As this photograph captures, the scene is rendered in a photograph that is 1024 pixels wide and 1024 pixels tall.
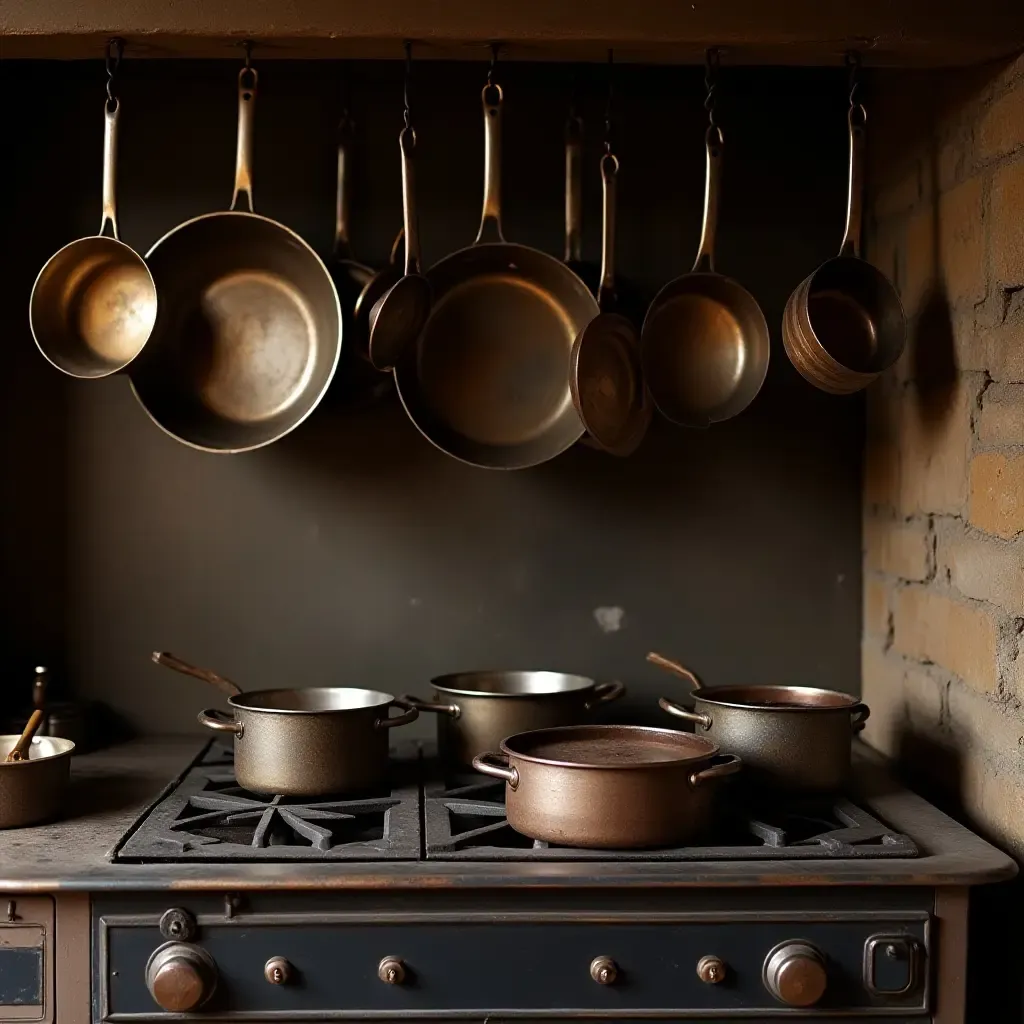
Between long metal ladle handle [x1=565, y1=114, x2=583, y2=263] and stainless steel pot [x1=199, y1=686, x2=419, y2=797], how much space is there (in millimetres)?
734

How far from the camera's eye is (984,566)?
5.13 ft

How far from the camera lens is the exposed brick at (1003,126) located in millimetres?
1475

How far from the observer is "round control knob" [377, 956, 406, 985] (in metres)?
1.31

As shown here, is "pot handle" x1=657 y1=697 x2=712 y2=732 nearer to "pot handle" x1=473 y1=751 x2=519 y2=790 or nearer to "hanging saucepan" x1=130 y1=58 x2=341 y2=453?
"pot handle" x1=473 y1=751 x2=519 y2=790

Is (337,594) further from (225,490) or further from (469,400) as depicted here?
(469,400)

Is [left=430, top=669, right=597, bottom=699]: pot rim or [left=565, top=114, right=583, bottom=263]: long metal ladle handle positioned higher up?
[left=565, top=114, right=583, bottom=263]: long metal ladle handle

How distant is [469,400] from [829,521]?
2.02ft

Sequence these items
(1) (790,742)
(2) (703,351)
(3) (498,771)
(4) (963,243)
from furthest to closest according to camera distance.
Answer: (2) (703,351), (4) (963,243), (1) (790,742), (3) (498,771)

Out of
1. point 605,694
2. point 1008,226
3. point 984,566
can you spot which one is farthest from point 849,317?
point 605,694

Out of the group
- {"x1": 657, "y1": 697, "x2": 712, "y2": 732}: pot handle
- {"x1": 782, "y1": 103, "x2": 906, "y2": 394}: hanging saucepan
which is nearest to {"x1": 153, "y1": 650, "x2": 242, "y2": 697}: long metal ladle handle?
{"x1": 657, "y1": 697, "x2": 712, "y2": 732}: pot handle

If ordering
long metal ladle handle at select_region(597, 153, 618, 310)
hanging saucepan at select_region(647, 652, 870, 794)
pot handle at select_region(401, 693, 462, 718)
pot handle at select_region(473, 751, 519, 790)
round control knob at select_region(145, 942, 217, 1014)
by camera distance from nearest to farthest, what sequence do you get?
round control knob at select_region(145, 942, 217, 1014) < pot handle at select_region(473, 751, 519, 790) < hanging saucepan at select_region(647, 652, 870, 794) < pot handle at select_region(401, 693, 462, 718) < long metal ladle handle at select_region(597, 153, 618, 310)

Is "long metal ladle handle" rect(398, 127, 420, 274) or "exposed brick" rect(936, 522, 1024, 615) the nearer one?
"exposed brick" rect(936, 522, 1024, 615)

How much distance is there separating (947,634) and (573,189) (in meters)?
0.83

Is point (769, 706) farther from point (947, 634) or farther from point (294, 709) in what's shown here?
point (294, 709)
